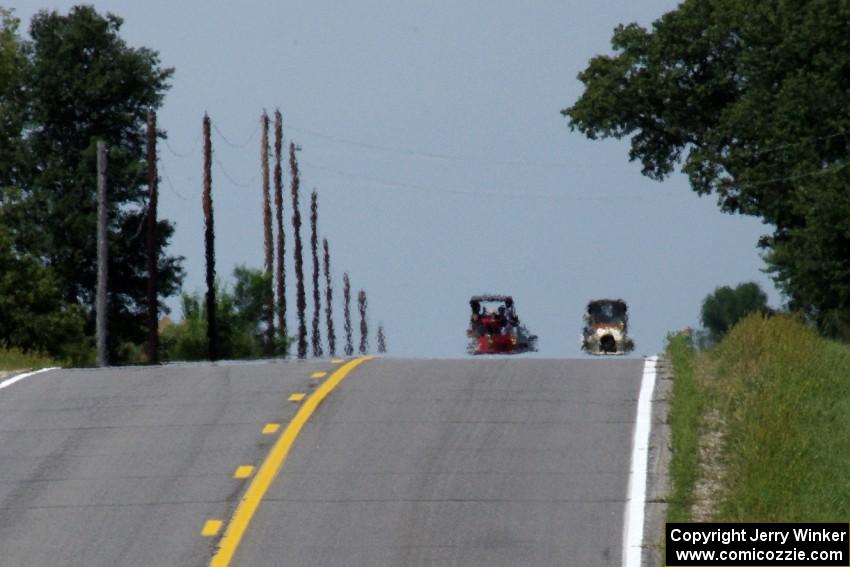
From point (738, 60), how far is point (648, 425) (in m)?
45.1

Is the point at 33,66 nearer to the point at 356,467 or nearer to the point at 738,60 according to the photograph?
the point at 738,60

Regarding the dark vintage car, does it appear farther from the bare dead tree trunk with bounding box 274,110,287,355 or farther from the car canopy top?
the bare dead tree trunk with bounding box 274,110,287,355

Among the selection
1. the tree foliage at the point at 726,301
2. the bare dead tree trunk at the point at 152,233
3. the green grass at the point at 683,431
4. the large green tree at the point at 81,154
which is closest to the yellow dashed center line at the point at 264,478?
the green grass at the point at 683,431

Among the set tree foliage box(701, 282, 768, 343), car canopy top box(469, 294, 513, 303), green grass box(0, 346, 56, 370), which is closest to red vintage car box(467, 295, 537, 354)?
car canopy top box(469, 294, 513, 303)

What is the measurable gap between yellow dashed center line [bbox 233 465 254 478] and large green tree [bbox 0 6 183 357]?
58.8m

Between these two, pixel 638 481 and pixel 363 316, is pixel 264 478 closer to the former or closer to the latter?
pixel 638 481

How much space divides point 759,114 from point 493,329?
1457cm

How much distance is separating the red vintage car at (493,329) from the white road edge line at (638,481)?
87.9ft

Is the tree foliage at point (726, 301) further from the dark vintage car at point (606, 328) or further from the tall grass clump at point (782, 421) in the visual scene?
the tall grass clump at point (782, 421)

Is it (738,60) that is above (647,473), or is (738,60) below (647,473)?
above

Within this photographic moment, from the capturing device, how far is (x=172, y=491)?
60.5ft

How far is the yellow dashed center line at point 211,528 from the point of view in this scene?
16.8 meters

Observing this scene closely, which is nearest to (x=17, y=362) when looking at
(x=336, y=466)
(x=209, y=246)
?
(x=336, y=466)

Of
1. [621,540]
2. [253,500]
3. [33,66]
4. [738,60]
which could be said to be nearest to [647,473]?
[621,540]
